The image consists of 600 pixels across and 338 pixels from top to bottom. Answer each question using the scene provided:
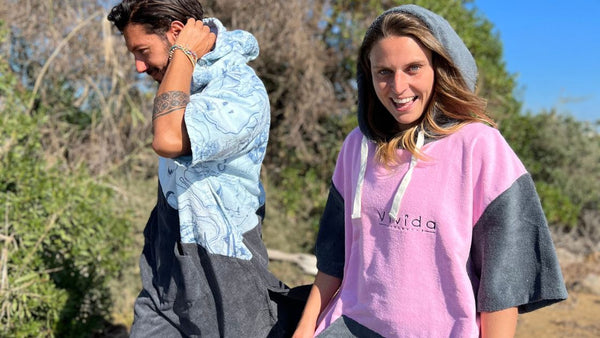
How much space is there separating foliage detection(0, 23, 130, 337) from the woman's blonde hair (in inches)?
97.8

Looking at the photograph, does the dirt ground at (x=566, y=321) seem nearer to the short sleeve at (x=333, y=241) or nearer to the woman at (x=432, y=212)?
the short sleeve at (x=333, y=241)

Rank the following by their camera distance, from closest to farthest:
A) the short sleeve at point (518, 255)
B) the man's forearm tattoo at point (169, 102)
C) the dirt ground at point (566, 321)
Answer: the short sleeve at point (518, 255) < the man's forearm tattoo at point (169, 102) < the dirt ground at point (566, 321)

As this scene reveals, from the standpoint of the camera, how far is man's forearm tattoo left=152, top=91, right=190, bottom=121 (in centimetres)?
178

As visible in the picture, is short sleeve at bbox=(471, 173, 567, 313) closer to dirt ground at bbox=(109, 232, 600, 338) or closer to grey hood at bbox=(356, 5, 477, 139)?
grey hood at bbox=(356, 5, 477, 139)

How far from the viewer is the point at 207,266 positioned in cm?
192

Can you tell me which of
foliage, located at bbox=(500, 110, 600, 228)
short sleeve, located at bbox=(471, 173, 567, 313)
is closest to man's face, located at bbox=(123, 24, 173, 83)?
short sleeve, located at bbox=(471, 173, 567, 313)

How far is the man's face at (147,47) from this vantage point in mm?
2059

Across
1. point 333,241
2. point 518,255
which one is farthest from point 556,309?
point 518,255

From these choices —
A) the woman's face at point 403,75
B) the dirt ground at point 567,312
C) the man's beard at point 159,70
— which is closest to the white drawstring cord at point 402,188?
the woman's face at point 403,75

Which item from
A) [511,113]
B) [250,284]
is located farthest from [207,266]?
[511,113]

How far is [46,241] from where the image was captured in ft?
11.7

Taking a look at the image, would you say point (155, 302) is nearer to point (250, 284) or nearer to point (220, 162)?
point (250, 284)

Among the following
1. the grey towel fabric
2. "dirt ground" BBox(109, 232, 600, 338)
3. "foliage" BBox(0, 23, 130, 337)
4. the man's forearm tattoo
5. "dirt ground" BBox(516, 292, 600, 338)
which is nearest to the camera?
the grey towel fabric

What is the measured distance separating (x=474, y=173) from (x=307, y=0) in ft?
19.2
